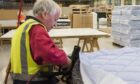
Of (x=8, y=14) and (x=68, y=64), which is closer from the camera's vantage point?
(x=68, y=64)

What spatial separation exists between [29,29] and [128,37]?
4637 millimetres

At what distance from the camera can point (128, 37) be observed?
6191mm

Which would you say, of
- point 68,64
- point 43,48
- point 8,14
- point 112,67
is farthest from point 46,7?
point 8,14

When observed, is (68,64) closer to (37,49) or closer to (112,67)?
(37,49)

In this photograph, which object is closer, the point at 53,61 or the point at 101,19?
the point at 53,61

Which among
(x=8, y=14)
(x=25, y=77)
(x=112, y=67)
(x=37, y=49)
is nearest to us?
(x=112, y=67)

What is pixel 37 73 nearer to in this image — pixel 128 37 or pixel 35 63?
pixel 35 63

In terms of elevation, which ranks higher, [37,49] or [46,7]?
[46,7]

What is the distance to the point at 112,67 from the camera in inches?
69.4

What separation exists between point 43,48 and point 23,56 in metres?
0.21

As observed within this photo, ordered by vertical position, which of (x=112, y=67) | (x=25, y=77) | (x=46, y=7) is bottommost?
(x=25, y=77)

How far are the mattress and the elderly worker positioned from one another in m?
0.21

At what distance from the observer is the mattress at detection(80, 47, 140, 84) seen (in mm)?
1521

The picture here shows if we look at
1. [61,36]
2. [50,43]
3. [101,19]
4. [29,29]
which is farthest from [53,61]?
[101,19]
